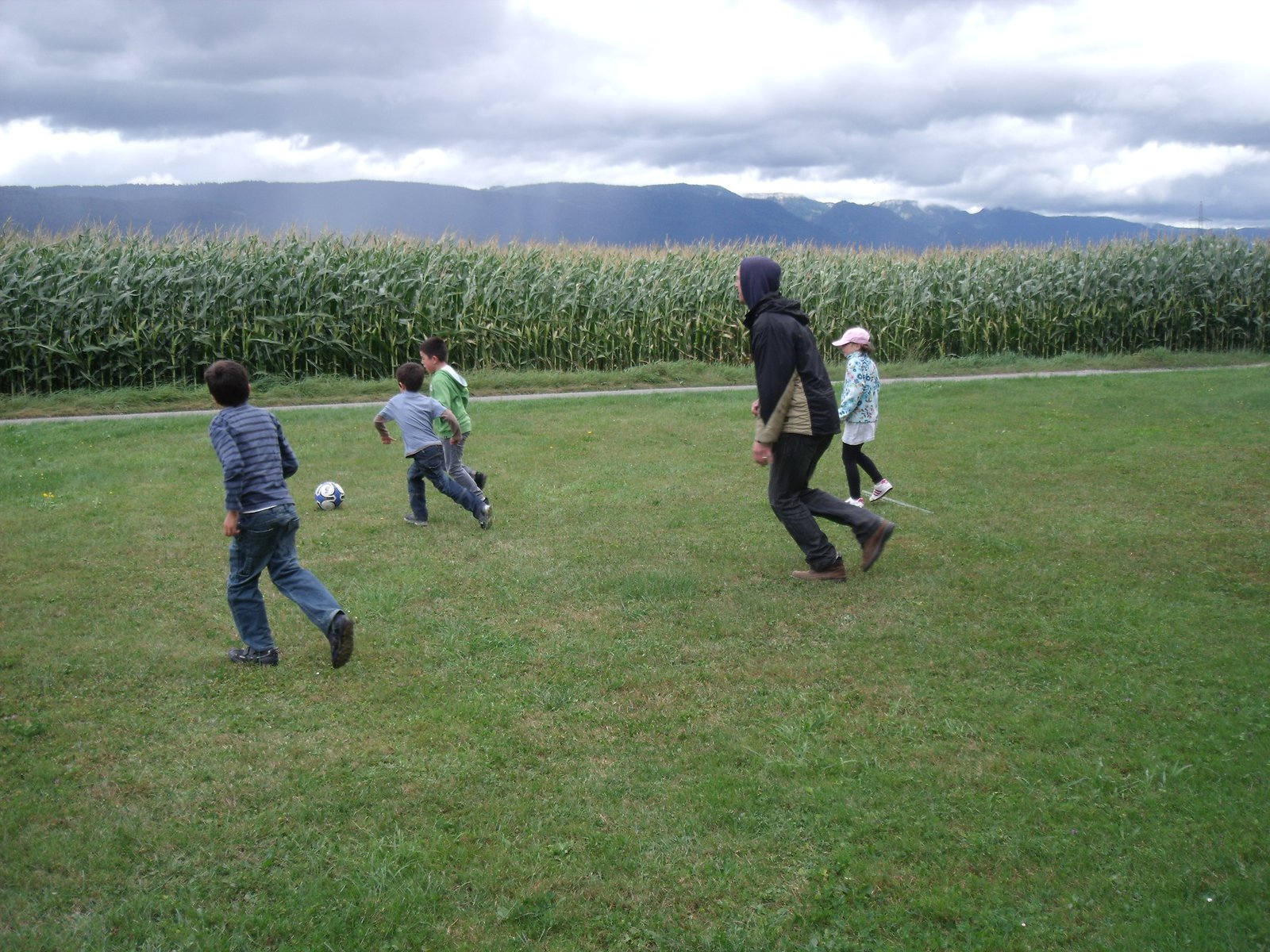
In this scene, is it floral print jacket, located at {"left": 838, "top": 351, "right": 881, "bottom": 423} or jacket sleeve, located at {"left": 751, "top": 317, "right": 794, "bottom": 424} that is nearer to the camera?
jacket sleeve, located at {"left": 751, "top": 317, "right": 794, "bottom": 424}

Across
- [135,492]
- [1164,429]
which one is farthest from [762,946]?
[1164,429]

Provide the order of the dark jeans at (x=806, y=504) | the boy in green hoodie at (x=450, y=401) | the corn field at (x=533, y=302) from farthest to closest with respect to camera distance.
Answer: the corn field at (x=533, y=302), the boy in green hoodie at (x=450, y=401), the dark jeans at (x=806, y=504)

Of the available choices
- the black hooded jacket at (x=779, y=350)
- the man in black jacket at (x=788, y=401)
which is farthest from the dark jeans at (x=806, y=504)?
the black hooded jacket at (x=779, y=350)

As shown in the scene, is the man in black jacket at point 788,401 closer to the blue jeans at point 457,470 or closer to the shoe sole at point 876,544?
the shoe sole at point 876,544

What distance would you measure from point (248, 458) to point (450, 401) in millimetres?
3668

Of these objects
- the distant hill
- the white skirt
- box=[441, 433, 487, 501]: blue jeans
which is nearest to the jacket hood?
the white skirt

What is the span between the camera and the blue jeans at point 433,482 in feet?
28.4

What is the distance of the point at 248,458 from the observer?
5746 mm

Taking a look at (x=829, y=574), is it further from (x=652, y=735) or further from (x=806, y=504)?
(x=652, y=735)

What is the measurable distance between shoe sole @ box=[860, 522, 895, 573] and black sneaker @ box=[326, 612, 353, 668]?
3569 mm

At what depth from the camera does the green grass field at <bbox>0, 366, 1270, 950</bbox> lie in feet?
11.8

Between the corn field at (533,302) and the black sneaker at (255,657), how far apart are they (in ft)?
47.4

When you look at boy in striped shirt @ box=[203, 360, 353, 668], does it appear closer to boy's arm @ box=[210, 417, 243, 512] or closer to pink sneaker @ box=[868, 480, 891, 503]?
boy's arm @ box=[210, 417, 243, 512]

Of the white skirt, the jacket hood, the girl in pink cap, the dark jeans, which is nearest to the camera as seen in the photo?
the jacket hood
